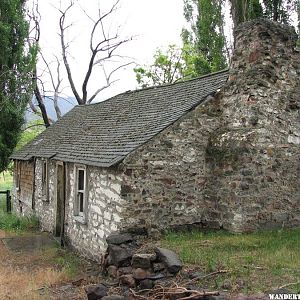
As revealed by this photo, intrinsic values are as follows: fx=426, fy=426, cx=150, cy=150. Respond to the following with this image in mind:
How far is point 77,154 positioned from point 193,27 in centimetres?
2740

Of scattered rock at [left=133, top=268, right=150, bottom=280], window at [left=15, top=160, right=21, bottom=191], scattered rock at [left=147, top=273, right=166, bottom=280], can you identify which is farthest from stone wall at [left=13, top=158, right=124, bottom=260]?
window at [left=15, top=160, right=21, bottom=191]

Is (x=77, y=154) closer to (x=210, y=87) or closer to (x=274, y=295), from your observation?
(x=210, y=87)

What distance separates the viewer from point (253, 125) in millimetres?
10625

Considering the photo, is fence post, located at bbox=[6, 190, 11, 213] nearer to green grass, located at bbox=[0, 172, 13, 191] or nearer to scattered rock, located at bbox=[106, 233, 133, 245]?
green grass, located at bbox=[0, 172, 13, 191]

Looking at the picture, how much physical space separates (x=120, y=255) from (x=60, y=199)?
5980mm

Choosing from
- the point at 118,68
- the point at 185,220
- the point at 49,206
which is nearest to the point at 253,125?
the point at 185,220

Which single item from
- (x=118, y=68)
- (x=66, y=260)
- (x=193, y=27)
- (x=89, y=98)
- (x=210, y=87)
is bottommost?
(x=66, y=260)

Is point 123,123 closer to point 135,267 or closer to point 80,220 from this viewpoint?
point 80,220

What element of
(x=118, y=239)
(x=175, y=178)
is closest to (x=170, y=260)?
(x=118, y=239)

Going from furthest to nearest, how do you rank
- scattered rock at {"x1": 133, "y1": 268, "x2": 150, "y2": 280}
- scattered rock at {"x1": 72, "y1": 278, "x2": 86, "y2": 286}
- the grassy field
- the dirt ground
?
scattered rock at {"x1": 72, "y1": 278, "x2": 86, "y2": 286} → the dirt ground → scattered rock at {"x1": 133, "y1": 268, "x2": 150, "y2": 280} → the grassy field

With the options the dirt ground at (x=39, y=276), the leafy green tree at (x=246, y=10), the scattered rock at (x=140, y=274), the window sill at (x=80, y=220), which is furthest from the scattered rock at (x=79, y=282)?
the leafy green tree at (x=246, y=10)

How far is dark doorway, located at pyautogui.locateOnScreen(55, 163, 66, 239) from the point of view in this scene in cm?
1388

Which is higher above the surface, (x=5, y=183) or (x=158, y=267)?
(x=5, y=183)

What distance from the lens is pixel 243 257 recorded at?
8.34 meters
